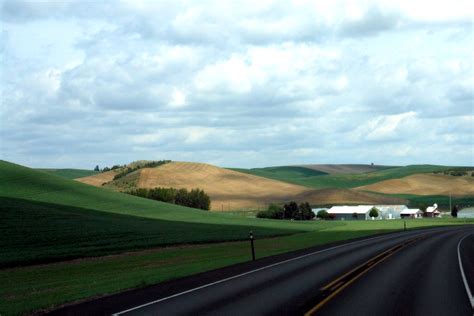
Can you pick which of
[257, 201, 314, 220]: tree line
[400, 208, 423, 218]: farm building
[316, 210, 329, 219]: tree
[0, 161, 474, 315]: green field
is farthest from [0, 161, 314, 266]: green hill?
[400, 208, 423, 218]: farm building

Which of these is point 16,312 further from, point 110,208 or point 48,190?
point 48,190

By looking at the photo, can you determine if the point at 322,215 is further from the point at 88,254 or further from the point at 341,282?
the point at 341,282

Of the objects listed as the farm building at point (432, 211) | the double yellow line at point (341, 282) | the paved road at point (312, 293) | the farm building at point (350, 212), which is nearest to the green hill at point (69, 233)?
the paved road at point (312, 293)

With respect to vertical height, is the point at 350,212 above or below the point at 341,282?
above

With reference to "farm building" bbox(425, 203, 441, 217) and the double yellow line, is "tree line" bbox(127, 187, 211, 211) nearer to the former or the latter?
"farm building" bbox(425, 203, 441, 217)

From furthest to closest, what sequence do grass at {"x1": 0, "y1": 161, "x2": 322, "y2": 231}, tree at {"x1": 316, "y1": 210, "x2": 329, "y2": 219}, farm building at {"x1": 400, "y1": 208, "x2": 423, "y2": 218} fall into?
farm building at {"x1": 400, "y1": 208, "x2": 423, "y2": 218}
tree at {"x1": 316, "y1": 210, "x2": 329, "y2": 219}
grass at {"x1": 0, "y1": 161, "x2": 322, "y2": 231}

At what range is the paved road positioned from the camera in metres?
15.5

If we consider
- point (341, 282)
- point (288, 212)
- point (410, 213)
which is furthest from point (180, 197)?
point (341, 282)

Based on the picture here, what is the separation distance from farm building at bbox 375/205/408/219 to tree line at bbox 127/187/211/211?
45.7m

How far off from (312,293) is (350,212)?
16662 centimetres

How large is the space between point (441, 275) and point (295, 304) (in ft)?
31.2

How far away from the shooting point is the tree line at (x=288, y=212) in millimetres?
154688

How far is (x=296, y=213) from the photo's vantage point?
159750mm

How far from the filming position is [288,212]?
524 feet
